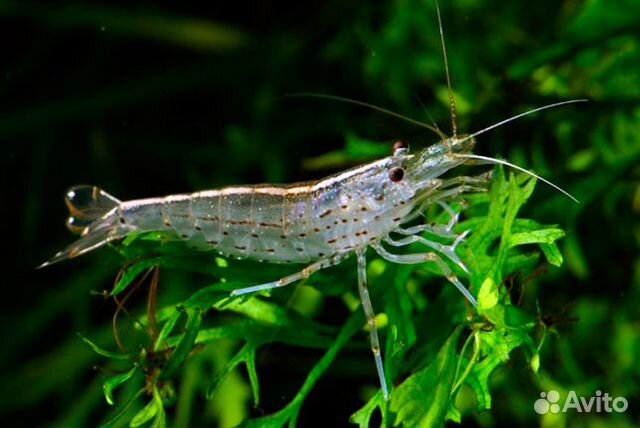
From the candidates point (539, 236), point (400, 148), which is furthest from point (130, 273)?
point (539, 236)

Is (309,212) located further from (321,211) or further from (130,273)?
(130,273)

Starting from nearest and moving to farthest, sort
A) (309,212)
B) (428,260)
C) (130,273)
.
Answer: (130,273) < (428,260) < (309,212)

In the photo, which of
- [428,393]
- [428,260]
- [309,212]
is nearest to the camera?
[428,393]

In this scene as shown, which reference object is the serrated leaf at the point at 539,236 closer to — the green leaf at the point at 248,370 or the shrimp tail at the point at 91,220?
the green leaf at the point at 248,370

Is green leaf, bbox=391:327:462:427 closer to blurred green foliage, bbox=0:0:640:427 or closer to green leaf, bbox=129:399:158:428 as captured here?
blurred green foliage, bbox=0:0:640:427

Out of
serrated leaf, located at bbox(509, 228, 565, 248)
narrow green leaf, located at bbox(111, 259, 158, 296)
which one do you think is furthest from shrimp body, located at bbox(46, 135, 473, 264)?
serrated leaf, located at bbox(509, 228, 565, 248)

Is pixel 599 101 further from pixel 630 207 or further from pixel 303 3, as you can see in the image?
pixel 303 3

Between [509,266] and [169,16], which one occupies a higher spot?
[169,16]

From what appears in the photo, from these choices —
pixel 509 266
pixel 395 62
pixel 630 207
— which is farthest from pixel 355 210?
pixel 630 207
